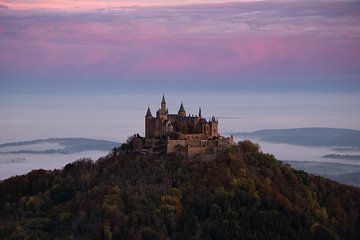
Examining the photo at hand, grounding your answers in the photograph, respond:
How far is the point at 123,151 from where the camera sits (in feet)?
142

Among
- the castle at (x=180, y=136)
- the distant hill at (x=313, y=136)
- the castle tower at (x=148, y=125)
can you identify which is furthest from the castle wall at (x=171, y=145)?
the distant hill at (x=313, y=136)

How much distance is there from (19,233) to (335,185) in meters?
16.0

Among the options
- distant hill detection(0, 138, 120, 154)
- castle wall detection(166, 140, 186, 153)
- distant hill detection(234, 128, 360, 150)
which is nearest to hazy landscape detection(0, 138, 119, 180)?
distant hill detection(0, 138, 120, 154)

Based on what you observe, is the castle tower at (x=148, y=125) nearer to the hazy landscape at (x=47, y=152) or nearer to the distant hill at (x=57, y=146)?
the hazy landscape at (x=47, y=152)

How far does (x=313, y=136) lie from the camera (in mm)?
85000

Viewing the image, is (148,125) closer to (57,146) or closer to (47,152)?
(47,152)

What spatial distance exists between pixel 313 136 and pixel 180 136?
Result: 45.4 m

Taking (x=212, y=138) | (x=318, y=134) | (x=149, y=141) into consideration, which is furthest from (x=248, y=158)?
(x=318, y=134)

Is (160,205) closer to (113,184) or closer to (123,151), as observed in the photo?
(113,184)

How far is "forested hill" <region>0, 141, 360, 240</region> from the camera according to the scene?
121 feet

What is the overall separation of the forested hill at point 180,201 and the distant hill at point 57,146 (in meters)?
31.4

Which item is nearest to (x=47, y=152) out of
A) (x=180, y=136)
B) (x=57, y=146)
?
(x=57, y=146)

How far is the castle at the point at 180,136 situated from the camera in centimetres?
4100

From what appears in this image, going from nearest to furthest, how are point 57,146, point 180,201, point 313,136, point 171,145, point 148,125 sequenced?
point 180,201, point 171,145, point 148,125, point 57,146, point 313,136
